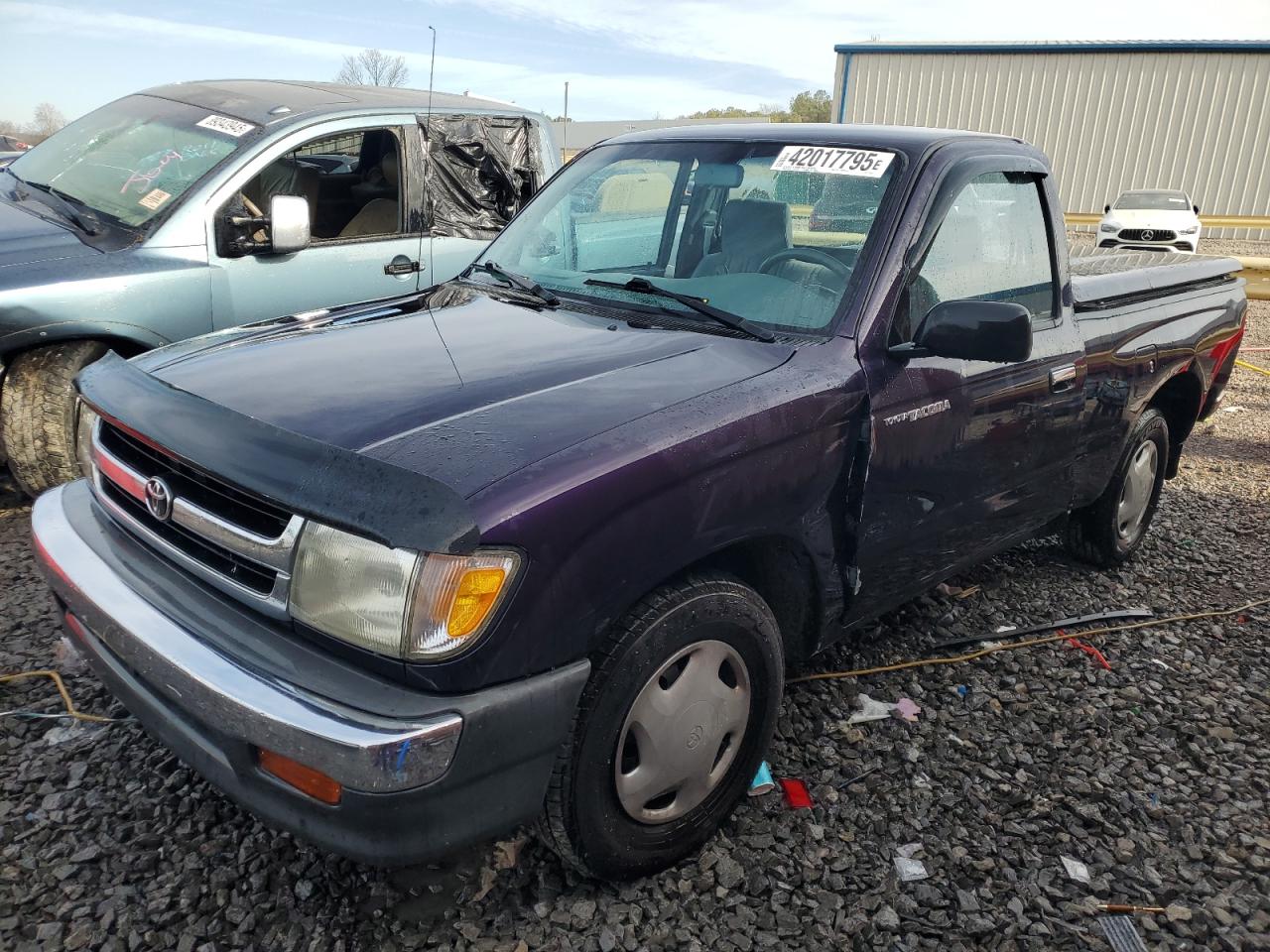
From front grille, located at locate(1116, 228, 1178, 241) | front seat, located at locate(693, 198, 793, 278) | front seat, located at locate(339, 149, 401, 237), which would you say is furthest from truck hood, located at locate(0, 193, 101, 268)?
front grille, located at locate(1116, 228, 1178, 241)

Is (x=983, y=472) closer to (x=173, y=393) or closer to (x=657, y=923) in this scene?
(x=657, y=923)

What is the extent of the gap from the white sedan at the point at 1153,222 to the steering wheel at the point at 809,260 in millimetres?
18178

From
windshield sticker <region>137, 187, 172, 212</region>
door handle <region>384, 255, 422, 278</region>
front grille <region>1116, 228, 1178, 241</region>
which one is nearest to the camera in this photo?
windshield sticker <region>137, 187, 172, 212</region>

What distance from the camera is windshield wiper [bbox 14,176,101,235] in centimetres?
441

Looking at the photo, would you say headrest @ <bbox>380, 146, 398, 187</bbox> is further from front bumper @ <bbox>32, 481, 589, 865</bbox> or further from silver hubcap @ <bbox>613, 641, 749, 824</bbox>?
silver hubcap @ <bbox>613, 641, 749, 824</bbox>

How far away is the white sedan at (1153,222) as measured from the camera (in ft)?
61.5

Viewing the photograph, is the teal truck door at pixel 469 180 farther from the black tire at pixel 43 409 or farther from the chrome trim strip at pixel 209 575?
the chrome trim strip at pixel 209 575

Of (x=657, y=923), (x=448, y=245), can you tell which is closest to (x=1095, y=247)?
(x=448, y=245)

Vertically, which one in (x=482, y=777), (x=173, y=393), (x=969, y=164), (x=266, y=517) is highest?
(x=969, y=164)

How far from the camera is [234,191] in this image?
457 centimetres

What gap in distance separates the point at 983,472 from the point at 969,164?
97cm

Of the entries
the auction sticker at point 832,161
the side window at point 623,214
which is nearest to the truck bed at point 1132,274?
the auction sticker at point 832,161

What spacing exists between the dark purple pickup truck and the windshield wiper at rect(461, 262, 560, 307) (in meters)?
0.01

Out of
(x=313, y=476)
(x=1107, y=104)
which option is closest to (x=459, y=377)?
(x=313, y=476)
